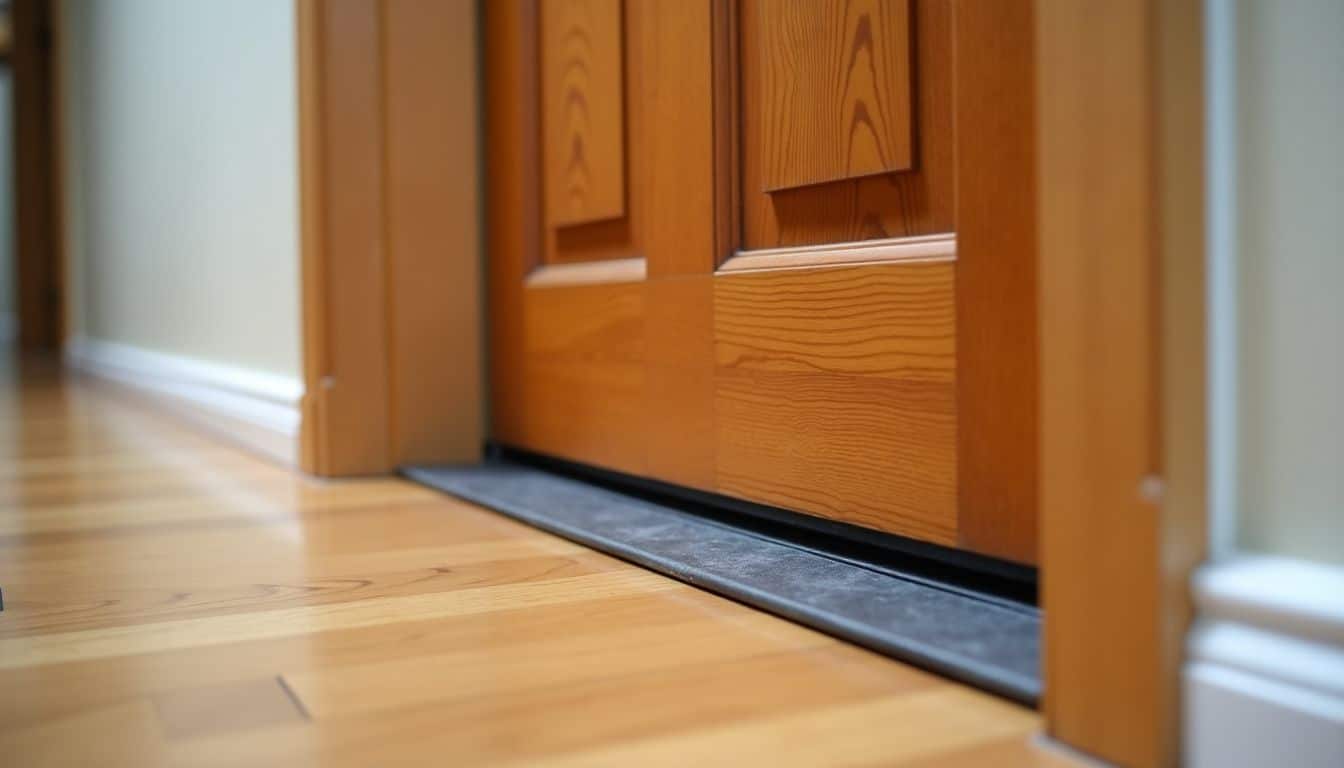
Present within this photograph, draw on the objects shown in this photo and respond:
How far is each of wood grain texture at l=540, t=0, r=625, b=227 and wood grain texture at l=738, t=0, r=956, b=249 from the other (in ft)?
0.70

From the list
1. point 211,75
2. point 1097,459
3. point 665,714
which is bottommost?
point 665,714

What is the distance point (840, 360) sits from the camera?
87 cm

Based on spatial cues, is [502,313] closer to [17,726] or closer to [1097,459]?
[17,726]

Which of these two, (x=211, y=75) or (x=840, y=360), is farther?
(x=211, y=75)

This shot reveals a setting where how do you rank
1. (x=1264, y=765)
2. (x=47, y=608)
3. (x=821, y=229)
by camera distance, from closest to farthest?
(x=1264, y=765) < (x=47, y=608) < (x=821, y=229)

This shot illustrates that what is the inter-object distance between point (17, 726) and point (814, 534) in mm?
540

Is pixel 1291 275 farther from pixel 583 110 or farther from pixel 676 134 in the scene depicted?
pixel 583 110

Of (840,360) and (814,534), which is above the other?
(840,360)

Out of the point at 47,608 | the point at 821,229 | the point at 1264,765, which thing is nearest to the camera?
the point at 1264,765

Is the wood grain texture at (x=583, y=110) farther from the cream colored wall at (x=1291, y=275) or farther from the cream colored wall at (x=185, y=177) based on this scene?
the cream colored wall at (x=1291, y=275)

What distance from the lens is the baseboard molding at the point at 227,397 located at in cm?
159

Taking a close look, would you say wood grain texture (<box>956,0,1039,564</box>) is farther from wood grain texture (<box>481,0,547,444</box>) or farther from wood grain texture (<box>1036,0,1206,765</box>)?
wood grain texture (<box>481,0,547,444</box>)

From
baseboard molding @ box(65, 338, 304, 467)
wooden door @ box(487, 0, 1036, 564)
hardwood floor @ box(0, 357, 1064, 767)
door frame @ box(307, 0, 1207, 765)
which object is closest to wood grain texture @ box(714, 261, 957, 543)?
wooden door @ box(487, 0, 1036, 564)

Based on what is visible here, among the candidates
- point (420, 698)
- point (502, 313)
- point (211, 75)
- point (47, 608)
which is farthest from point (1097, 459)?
point (211, 75)
